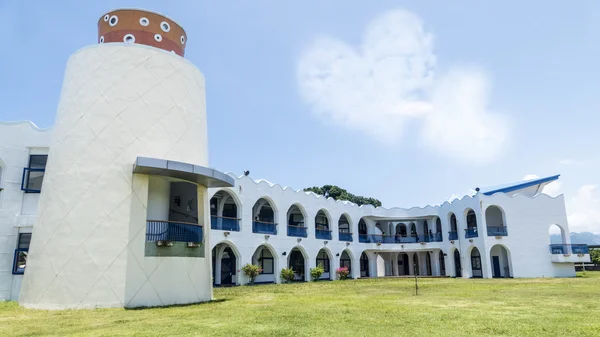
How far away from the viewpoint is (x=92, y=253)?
1043 centimetres

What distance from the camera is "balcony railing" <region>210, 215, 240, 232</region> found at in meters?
19.9

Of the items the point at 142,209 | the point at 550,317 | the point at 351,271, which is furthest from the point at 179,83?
the point at 351,271

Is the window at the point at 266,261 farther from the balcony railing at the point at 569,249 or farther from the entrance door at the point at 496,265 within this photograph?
the balcony railing at the point at 569,249

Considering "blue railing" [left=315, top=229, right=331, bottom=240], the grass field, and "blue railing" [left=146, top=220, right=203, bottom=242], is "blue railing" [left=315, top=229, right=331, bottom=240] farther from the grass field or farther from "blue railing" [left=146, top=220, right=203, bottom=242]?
the grass field

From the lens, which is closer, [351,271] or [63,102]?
[63,102]

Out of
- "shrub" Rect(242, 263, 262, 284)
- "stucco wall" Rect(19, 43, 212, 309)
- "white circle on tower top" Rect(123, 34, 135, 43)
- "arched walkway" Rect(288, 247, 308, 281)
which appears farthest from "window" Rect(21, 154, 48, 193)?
"arched walkway" Rect(288, 247, 308, 281)

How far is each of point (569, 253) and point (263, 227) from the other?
726 inches

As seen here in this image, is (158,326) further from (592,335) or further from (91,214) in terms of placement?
(592,335)

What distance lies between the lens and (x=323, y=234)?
26953mm

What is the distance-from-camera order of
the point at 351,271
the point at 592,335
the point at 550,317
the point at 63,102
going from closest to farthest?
the point at 592,335 < the point at 550,317 < the point at 63,102 < the point at 351,271

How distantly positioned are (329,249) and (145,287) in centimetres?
1736

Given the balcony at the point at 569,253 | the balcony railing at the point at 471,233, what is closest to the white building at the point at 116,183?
the balcony railing at the point at 471,233

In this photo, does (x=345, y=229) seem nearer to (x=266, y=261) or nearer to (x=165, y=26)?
(x=266, y=261)

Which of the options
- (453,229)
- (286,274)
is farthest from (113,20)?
(453,229)
